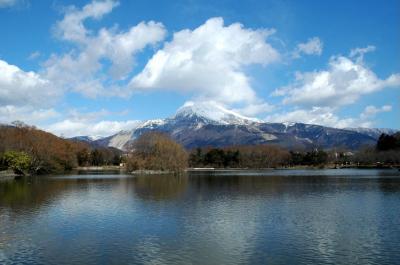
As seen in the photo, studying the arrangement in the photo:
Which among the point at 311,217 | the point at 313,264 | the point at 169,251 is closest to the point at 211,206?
the point at 311,217

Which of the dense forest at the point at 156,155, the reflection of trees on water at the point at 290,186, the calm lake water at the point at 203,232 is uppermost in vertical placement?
the dense forest at the point at 156,155

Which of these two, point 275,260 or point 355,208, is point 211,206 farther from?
point 275,260

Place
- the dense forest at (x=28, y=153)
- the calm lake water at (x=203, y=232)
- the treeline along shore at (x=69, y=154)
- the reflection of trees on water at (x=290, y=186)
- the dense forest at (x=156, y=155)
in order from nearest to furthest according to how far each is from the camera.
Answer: the calm lake water at (x=203, y=232) → the reflection of trees on water at (x=290, y=186) → the dense forest at (x=28, y=153) → the treeline along shore at (x=69, y=154) → the dense forest at (x=156, y=155)

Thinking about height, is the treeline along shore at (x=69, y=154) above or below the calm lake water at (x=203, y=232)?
above

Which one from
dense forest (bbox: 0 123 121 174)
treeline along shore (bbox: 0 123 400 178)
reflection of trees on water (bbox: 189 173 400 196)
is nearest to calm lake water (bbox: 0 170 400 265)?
reflection of trees on water (bbox: 189 173 400 196)

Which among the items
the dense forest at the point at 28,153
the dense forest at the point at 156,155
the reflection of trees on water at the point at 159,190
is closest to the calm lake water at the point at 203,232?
the reflection of trees on water at the point at 159,190

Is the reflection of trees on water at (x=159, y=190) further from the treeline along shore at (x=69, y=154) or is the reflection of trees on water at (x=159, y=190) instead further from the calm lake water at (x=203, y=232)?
the treeline along shore at (x=69, y=154)

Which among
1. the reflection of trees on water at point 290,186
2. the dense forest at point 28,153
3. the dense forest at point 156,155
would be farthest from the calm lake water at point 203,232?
the dense forest at point 156,155

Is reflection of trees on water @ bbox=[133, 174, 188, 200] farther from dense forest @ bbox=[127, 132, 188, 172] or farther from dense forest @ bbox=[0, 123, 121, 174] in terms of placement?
dense forest @ bbox=[127, 132, 188, 172]

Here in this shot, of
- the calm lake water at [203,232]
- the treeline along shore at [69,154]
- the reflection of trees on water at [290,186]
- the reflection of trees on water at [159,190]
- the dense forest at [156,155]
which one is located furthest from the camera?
the dense forest at [156,155]

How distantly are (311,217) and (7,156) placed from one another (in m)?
89.4

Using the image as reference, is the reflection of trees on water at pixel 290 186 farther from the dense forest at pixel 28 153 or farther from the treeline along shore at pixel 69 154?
the treeline along shore at pixel 69 154

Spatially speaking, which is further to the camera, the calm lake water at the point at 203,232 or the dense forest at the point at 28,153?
the dense forest at the point at 28,153

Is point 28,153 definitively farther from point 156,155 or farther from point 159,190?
point 159,190
